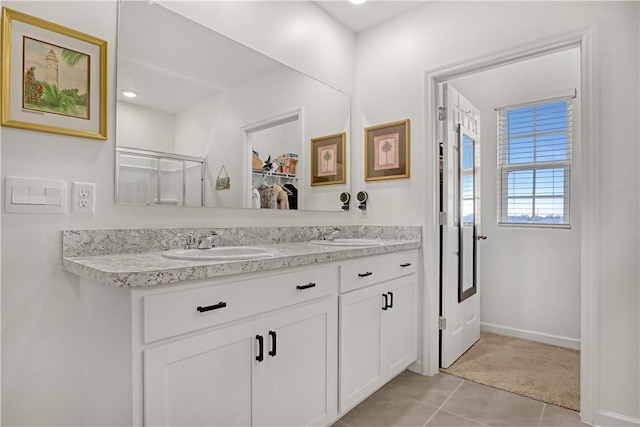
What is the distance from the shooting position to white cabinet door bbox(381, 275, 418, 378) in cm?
213

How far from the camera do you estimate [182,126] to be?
181 cm

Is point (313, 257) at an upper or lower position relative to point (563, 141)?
lower

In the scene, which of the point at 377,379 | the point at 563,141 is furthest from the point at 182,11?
the point at 563,141

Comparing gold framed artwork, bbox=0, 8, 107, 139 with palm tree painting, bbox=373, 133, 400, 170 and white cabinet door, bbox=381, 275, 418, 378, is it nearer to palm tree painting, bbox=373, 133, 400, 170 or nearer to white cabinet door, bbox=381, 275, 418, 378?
white cabinet door, bbox=381, 275, 418, 378

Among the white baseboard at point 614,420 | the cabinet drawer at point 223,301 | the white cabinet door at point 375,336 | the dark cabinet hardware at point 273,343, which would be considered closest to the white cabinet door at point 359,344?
the white cabinet door at point 375,336

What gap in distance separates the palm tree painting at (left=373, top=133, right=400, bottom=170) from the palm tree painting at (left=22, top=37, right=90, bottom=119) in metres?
1.88

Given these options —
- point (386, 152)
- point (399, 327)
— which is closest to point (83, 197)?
point (399, 327)

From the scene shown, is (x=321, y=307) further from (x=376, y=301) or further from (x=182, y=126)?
(x=182, y=126)

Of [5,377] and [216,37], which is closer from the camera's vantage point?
[5,377]

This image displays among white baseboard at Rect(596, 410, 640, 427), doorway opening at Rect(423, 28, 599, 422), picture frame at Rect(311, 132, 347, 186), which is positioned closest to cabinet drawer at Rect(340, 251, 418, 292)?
picture frame at Rect(311, 132, 347, 186)

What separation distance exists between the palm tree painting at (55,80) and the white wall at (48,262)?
0.33 feet

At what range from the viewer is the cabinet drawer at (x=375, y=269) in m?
1.83

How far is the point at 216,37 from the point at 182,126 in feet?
1.79

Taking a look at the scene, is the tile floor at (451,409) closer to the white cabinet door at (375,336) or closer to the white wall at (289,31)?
the white cabinet door at (375,336)
